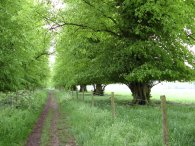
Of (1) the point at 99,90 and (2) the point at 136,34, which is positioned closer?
(2) the point at 136,34

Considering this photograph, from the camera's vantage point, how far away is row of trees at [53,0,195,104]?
58.0ft

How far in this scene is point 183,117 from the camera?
583 inches

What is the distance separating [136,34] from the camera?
20109 mm

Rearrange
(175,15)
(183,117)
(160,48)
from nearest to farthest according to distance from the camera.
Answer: (183,117), (175,15), (160,48)

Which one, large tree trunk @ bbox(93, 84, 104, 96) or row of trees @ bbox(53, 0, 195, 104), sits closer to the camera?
row of trees @ bbox(53, 0, 195, 104)

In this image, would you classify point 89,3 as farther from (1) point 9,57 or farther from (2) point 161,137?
(2) point 161,137

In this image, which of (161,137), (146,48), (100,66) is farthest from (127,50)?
(161,137)

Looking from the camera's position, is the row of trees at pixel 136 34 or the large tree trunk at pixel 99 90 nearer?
the row of trees at pixel 136 34

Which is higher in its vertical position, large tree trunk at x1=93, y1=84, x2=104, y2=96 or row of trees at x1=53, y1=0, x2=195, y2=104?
row of trees at x1=53, y1=0, x2=195, y2=104

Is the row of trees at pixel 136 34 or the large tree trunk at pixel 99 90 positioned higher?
the row of trees at pixel 136 34

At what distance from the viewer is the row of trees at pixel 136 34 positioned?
17688 millimetres

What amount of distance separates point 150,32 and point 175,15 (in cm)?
283

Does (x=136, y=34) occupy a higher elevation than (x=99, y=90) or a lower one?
higher

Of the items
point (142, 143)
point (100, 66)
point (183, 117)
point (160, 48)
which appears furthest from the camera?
point (100, 66)
